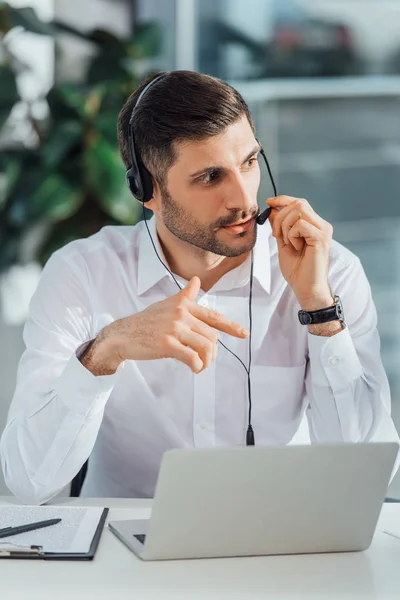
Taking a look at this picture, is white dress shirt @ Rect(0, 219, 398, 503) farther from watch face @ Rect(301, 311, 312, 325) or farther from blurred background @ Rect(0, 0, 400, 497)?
blurred background @ Rect(0, 0, 400, 497)

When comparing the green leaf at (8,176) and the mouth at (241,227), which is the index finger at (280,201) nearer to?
the mouth at (241,227)

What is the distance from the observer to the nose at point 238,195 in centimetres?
165

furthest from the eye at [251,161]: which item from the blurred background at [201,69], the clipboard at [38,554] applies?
the blurred background at [201,69]

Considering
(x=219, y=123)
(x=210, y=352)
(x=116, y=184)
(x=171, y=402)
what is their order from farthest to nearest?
→ (x=116, y=184), (x=171, y=402), (x=219, y=123), (x=210, y=352)

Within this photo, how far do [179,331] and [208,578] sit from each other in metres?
Result: 0.36

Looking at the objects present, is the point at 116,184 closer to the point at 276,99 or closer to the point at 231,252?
the point at 276,99

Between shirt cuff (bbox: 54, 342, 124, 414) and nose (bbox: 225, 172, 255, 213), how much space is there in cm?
38

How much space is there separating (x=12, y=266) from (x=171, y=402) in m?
1.68

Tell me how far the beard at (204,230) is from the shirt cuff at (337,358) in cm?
21

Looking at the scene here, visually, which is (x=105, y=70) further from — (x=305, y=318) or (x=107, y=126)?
(x=305, y=318)

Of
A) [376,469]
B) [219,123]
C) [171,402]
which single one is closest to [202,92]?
[219,123]

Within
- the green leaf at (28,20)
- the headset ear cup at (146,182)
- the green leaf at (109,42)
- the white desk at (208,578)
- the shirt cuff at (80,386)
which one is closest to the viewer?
the white desk at (208,578)

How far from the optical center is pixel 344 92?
346 cm

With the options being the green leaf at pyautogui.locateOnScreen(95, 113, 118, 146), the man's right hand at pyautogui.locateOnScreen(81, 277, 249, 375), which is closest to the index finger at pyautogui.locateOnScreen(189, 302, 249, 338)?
the man's right hand at pyautogui.locateOnScreen(81, 277, 249, 375)
